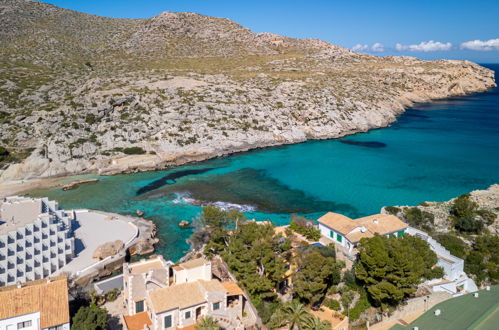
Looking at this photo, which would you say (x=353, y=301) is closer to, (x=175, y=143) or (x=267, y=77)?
(x=175, y=143)

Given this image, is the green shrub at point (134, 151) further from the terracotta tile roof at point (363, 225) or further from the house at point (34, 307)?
the house at point (34, 307)

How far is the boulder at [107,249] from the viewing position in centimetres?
3506

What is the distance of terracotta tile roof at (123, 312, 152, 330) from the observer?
981 inches

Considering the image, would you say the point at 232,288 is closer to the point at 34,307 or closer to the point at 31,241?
the point at 34,307

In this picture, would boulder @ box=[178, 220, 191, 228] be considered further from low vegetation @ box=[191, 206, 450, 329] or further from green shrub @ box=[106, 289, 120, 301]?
low vegetation @ box=[191, 206, 450, 329]

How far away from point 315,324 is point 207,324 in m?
6.57

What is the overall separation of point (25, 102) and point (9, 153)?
20.0 meters

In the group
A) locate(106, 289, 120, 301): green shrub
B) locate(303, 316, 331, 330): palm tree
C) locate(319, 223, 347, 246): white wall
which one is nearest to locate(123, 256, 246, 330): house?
locate(106, 289, 120, 301): green shrub

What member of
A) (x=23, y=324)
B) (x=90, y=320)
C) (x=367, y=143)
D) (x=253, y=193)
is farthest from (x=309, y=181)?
(x=23, y=324)

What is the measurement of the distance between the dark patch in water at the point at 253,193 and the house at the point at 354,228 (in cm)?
1277

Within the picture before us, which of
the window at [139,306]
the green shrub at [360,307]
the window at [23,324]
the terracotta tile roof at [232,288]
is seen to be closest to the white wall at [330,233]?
the green shrub at [360,307]

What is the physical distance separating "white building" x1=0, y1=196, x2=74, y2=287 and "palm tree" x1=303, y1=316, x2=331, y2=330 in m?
23.0

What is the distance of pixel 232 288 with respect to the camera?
27.0 m

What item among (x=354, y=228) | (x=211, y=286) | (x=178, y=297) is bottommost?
(x=178, y=297)
